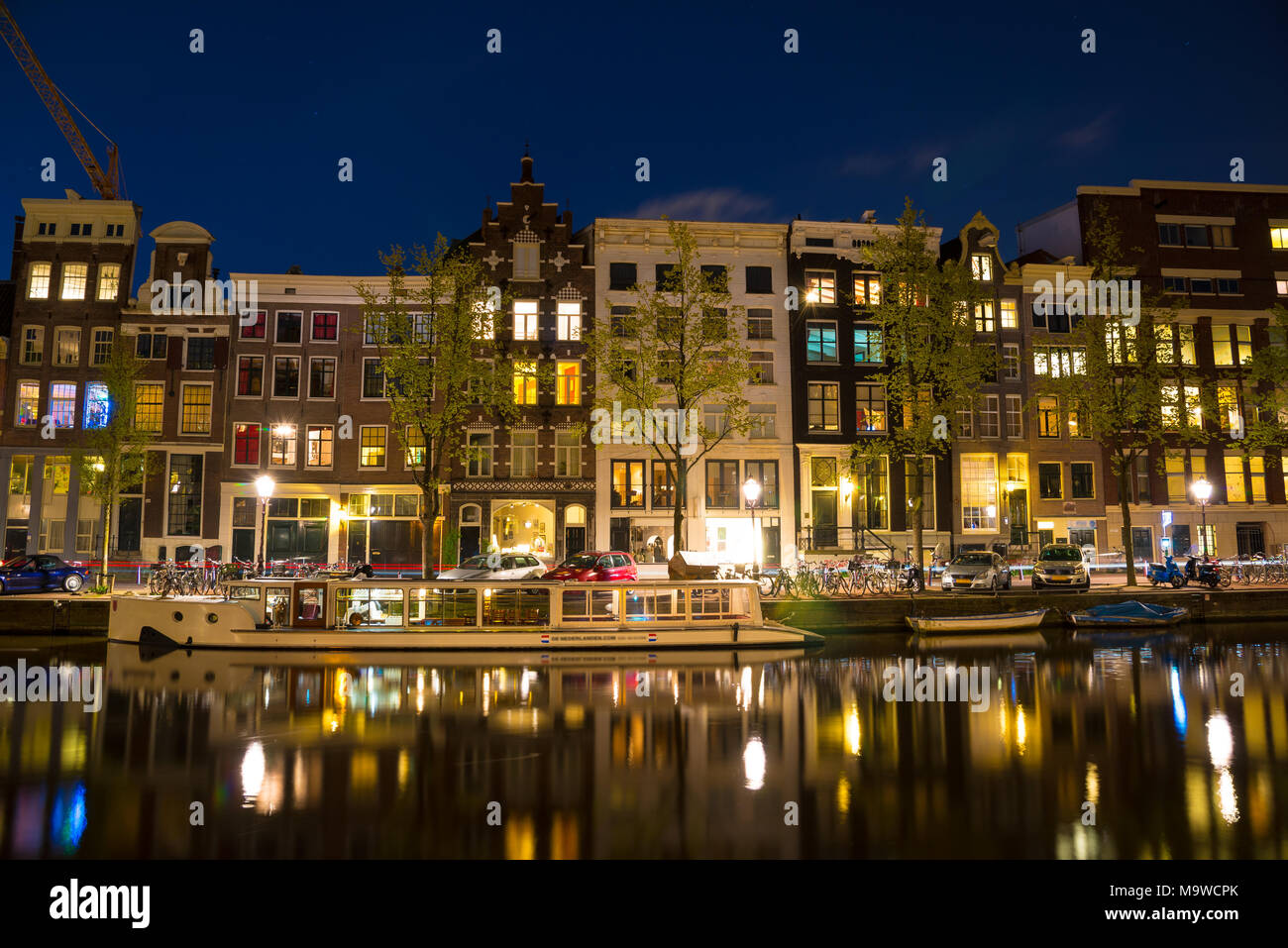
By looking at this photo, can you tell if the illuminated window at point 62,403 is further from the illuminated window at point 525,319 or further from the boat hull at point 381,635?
the illuminated window at point 525,319

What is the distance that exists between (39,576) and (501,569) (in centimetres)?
1958

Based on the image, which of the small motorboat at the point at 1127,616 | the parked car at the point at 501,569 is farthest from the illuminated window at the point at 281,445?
the small motorboat at the point at 1127,616

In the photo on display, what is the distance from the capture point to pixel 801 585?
31.9 meters

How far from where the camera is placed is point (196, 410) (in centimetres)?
4512

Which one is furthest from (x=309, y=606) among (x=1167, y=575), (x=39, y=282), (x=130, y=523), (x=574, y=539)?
(x=1167, y=575)

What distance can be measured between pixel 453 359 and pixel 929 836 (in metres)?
28.5

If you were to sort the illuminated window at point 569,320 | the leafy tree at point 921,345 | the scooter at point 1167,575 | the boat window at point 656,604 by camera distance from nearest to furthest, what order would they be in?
the boat window at point 656,604 < the leafy tree at point 921,345 < the scooter at point 1167,575 < the illuminated window at point 569,320

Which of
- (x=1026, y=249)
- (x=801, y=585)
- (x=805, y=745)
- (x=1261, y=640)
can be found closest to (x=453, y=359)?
(x=801, y=585)

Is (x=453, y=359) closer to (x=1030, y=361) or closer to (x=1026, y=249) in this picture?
(x=1030, y=361)

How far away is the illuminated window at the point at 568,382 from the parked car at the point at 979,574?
923 inches

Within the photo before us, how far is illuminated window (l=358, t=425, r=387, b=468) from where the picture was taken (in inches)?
1795

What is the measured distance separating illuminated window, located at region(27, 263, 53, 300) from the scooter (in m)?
63.2

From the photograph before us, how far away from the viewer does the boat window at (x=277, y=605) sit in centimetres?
2583

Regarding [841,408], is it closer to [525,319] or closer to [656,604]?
[525,319]
